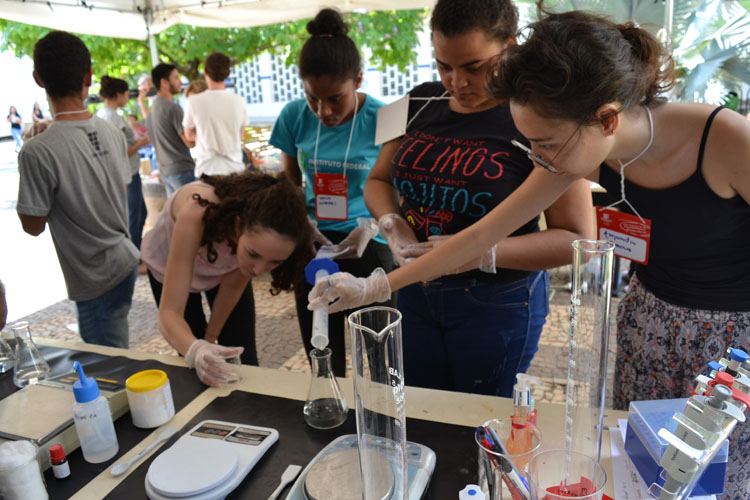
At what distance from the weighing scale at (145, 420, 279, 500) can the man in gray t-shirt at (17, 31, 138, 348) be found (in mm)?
1253

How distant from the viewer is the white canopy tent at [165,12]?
353cm

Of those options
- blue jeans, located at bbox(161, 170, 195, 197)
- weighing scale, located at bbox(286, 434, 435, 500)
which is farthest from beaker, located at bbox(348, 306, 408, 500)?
blue jeans, located at bbox(161, 170, 195, 197)

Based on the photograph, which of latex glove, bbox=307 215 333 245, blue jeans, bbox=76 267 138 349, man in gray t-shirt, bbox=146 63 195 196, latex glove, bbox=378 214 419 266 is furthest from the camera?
man in gray t-shirt, bbox=146 63 195 196

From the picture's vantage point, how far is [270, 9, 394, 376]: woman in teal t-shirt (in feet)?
5.74

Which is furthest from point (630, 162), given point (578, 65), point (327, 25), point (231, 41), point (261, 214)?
point (231, 41)

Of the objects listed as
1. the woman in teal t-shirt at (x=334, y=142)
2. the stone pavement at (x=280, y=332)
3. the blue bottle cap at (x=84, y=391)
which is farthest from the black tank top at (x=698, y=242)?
the stone pavement at (x=280, y=332)

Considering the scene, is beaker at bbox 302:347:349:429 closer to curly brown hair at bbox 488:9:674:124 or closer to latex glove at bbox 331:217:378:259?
curly brown hair at bbox 488:9:674:124

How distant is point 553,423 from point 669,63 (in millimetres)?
723

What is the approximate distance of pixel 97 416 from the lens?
3.19 ft

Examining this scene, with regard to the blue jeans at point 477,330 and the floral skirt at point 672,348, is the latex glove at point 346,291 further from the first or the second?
the floral skirt at point 672,348

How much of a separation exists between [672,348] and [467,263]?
0.46 m

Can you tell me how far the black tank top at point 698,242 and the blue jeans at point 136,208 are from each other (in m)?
4.06

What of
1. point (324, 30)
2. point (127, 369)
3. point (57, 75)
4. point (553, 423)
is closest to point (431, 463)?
point (553, 423)

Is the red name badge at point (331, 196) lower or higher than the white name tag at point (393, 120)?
lower
